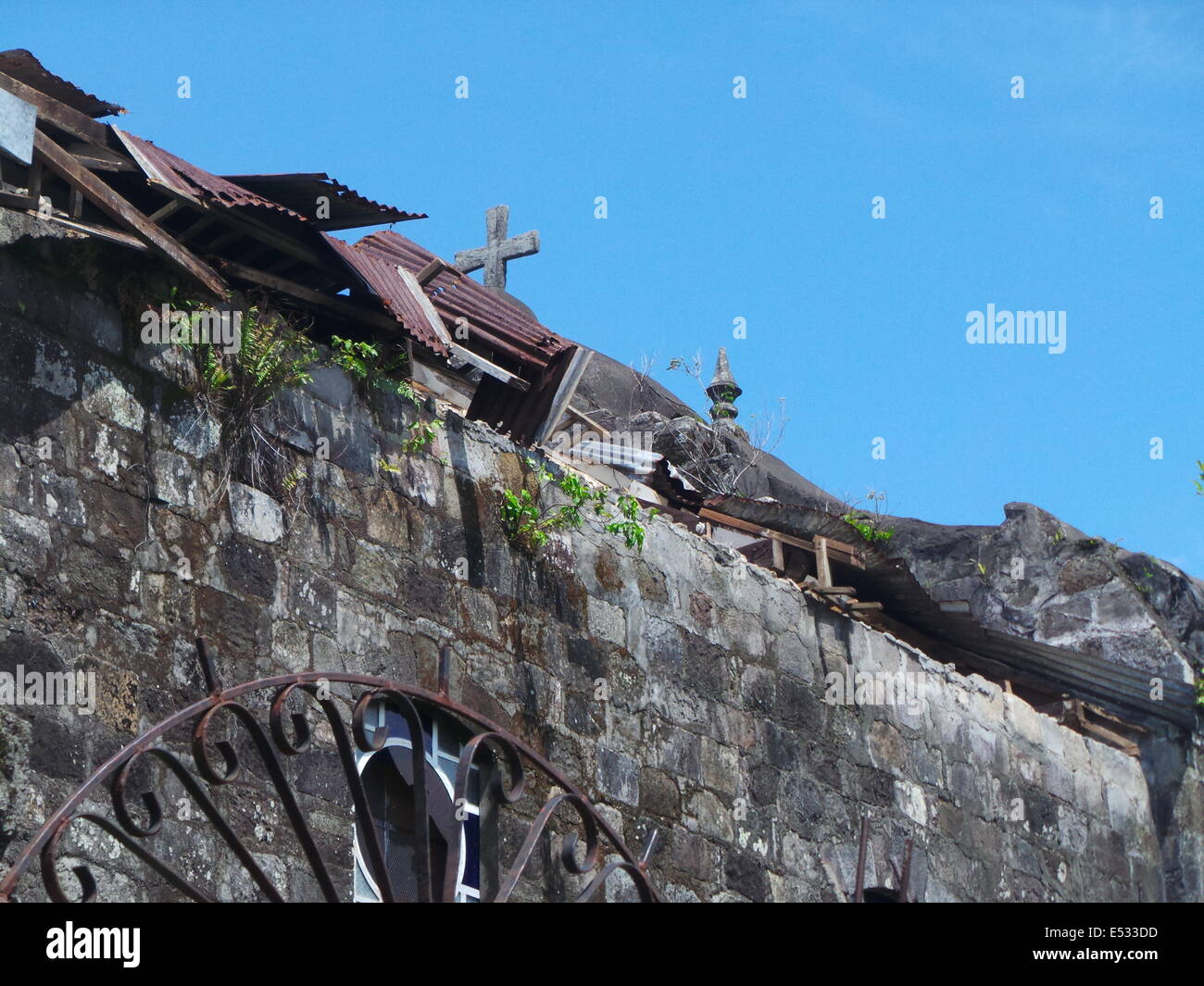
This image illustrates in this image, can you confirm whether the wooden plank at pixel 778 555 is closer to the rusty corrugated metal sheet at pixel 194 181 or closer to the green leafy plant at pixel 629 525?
the green leafy plant at pixel 629 525

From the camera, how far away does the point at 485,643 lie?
7312mm

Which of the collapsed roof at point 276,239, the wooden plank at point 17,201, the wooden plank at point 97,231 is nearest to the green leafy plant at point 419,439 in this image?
the collapsed roof at point 276,239

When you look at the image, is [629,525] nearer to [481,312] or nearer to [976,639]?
[481,312]

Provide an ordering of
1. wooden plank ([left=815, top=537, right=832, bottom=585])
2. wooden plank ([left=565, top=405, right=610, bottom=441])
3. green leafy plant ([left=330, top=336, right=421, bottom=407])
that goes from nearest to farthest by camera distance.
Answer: green leafy plant ([left=330, top=336, right=421, bottom=407]) → wooden plank ([left=815, top=537, right=832, bottom=585]) → wooden plank ([left=565, top=405, right=610, bottom=441])

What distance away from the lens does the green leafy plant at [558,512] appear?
25.2 feet

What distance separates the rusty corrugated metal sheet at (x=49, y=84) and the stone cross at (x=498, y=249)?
367 inches

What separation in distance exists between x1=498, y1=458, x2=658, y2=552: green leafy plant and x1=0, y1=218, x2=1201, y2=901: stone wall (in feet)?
0.26

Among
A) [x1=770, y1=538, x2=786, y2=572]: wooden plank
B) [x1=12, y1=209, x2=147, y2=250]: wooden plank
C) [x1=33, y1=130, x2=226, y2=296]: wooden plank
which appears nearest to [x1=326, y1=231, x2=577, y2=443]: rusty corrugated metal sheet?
[x1=33, y1=130, x2=226, y2=296]: wooden plank

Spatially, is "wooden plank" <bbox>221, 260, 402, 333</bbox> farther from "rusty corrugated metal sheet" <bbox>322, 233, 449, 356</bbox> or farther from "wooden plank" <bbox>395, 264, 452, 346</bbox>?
"wooden plank" <bbox>395, 264, 452, 346</bbox>

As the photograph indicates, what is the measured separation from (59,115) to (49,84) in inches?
6.3

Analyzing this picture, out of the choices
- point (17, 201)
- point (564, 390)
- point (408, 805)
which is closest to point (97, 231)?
point (17, 201)

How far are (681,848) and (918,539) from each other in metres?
7.28

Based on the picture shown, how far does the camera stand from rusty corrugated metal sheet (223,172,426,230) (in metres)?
6.82

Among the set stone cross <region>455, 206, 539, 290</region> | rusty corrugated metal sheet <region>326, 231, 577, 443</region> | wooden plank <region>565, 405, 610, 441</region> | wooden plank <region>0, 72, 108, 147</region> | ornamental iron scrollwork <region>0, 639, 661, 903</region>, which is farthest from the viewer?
stone cross <region>455, 206, 539, 290</region>
